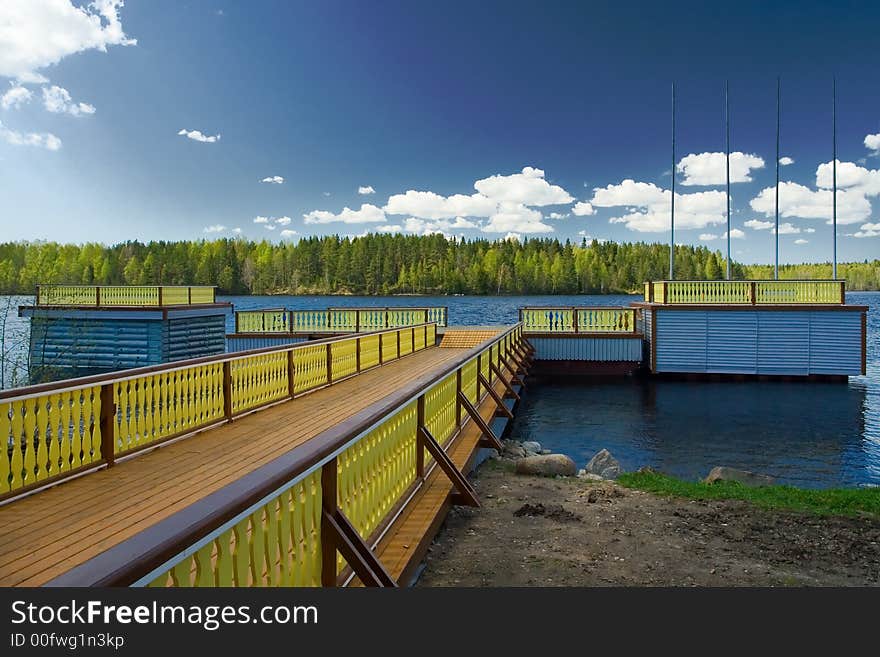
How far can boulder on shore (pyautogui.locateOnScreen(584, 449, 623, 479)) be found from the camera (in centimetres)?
1134

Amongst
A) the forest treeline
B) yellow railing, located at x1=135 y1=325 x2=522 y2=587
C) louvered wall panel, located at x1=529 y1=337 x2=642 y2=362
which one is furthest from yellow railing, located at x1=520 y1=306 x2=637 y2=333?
the forest treeline

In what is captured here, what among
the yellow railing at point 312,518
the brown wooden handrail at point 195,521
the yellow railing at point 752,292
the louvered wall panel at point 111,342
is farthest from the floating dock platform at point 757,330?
the brown wooden handrail at point 195,521

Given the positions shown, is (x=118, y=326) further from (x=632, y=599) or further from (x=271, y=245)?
(x=271, y=245)

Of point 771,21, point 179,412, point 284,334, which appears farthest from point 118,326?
point 771,21

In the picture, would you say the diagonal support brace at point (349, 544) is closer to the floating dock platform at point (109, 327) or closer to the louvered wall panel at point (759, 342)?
the floating dock platform at point (109, 327)

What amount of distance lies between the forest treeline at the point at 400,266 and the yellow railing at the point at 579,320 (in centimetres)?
11691

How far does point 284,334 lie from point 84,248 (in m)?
139

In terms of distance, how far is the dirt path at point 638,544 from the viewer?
18.9 feet

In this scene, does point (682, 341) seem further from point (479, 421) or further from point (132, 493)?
point (132, 493)

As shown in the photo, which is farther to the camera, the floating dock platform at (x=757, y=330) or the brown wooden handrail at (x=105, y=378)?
the floating dock platform at (x=757, y=330)

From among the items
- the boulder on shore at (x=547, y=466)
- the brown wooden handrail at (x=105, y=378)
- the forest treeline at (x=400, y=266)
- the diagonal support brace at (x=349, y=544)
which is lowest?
the boulder on shore at (x=547, y=466)

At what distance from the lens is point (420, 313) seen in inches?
1096

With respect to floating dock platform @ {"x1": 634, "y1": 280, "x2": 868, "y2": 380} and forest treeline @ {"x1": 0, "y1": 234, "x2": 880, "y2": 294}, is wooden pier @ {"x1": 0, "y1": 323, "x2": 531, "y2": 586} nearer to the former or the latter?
floating dock platform @ {"x1": 634, "y1": 280, "x2": 868, "y2": 380}

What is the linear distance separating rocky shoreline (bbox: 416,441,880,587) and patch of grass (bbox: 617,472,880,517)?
0.91ft
